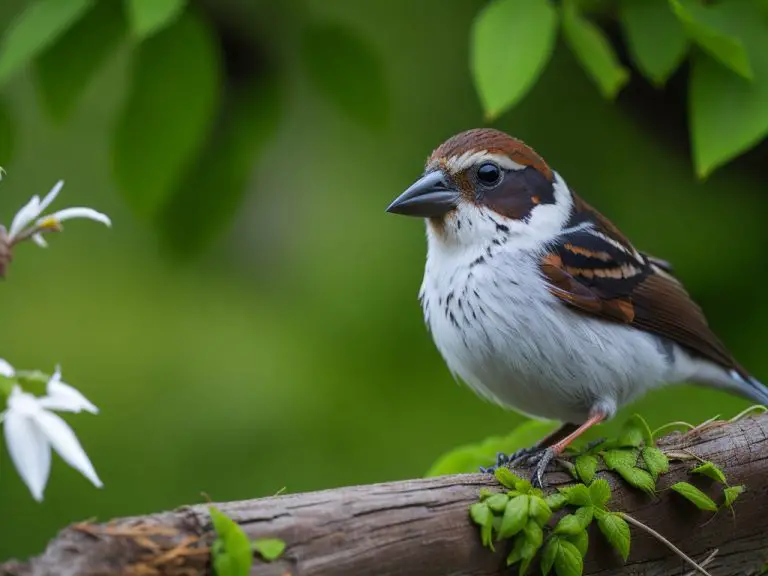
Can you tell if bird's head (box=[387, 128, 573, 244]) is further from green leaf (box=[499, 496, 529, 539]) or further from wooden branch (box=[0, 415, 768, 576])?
green leaf (box=[499, 496, 529, 539])

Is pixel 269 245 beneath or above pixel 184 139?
above

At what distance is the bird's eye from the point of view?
3.25 m

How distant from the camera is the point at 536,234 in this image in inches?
130

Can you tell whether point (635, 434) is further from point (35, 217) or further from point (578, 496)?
point (35, 217)

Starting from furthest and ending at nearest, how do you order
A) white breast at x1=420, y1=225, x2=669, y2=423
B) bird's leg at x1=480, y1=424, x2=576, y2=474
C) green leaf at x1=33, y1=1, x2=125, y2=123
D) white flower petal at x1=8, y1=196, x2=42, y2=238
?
green leaf at x1=33, y1=1, x2=125, y2=123
white breast at x1=420, y1=225, x2=669, y2=423
bird's leg at x1=480, y1=424, x2=576, y2=474
white flower petal at x1=8, y1=196, x2=42, y2=238

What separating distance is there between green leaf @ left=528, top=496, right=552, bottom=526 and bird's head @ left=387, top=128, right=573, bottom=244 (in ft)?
3.12

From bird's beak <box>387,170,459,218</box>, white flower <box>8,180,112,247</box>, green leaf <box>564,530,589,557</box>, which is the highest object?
bird's beak <box>387,170,459,218</box>

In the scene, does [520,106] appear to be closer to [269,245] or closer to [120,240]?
[269,245]

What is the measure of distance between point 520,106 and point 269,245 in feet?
5.15

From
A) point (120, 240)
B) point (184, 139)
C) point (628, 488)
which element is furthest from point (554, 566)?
point (120, 240)

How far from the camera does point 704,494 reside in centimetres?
281

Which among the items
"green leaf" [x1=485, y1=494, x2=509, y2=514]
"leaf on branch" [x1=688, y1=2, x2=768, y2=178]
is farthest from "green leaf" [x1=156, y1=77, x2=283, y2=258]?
"green leaf" [x1=485, y1=494, x2=509, y2=514]

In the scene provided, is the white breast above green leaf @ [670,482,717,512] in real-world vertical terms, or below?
above

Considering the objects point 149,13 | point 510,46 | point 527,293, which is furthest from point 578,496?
point 149,13
